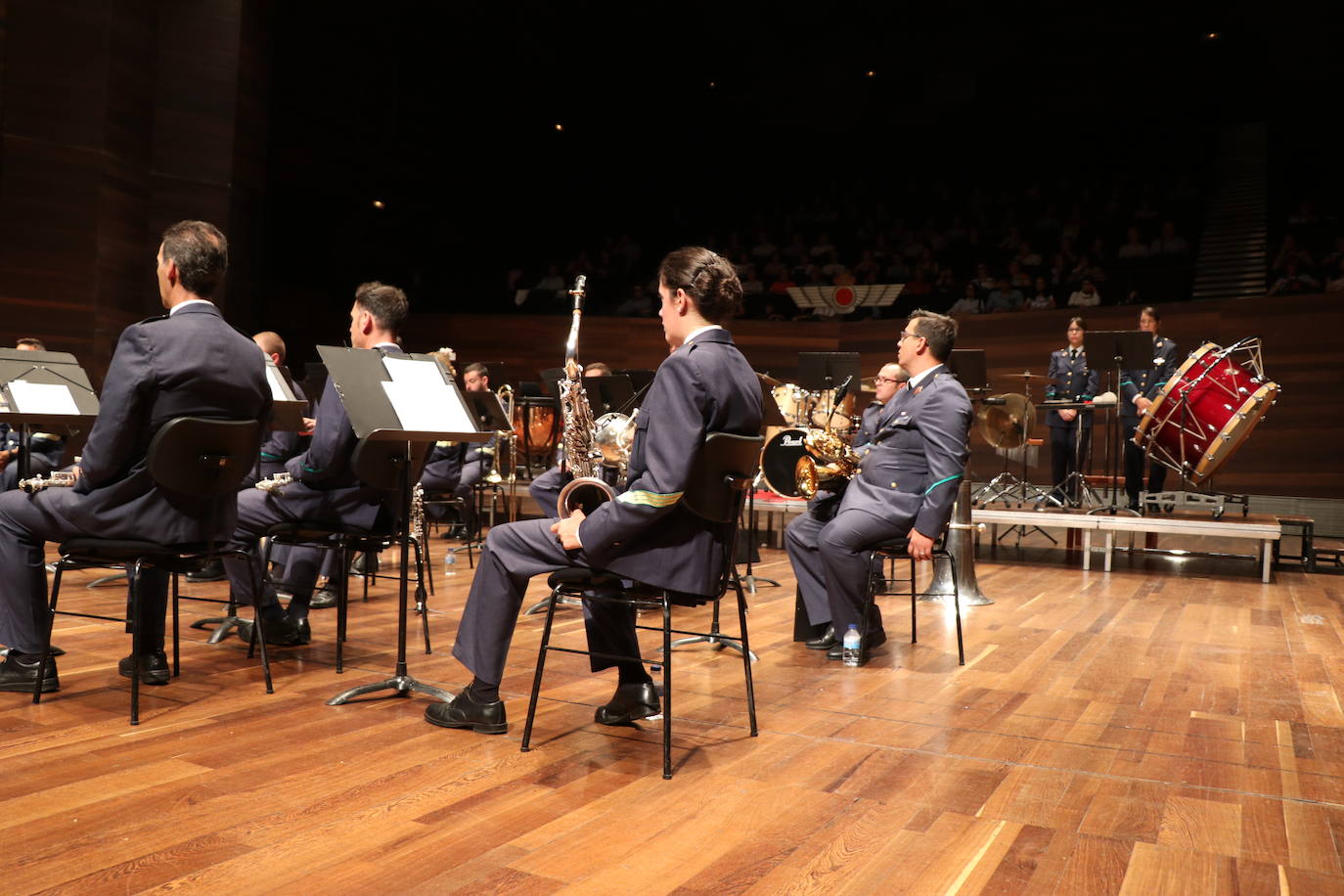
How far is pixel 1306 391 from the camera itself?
36.0ft

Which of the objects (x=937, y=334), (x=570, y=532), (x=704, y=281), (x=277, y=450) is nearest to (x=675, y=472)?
(x=570, y=532)

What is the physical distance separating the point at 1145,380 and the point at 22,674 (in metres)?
8.85

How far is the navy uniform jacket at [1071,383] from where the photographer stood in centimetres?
977

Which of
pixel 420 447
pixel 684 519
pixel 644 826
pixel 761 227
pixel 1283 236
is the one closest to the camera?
pixel 644 826

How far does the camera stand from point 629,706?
3359 millimetres

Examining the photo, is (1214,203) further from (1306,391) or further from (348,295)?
(348,295)

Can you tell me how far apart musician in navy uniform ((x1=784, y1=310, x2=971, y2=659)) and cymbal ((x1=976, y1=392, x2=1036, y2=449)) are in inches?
227

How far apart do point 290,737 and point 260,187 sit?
888cm

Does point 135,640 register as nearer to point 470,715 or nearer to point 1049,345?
point 470,715

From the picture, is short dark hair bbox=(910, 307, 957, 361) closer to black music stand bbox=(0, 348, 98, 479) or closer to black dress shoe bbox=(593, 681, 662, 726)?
black dress shoe bbox=(593, 681, 662, 726)

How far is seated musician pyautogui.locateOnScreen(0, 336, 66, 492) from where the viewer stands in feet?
21.0

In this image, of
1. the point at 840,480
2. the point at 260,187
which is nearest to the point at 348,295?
the point at 260,187

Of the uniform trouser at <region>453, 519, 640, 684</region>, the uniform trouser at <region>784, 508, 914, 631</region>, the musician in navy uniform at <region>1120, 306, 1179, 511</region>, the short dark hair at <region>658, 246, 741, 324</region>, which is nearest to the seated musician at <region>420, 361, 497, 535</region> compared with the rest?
the uniform trouser at <region>784, 508, 914, 631</region>

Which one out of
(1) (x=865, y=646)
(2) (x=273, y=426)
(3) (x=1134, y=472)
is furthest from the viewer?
(3) (x=1134, y=472)
